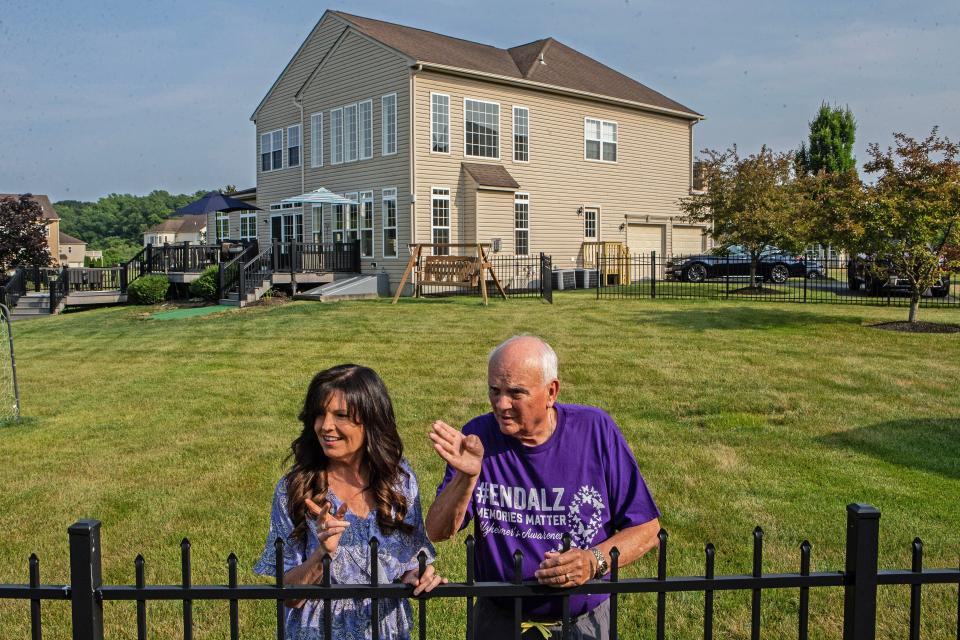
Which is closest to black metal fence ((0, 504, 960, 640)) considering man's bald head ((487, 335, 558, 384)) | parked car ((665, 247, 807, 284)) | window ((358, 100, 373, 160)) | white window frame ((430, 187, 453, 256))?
man's bald head ((487, 335, 558, 384))

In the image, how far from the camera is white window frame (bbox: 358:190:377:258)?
28.7 m

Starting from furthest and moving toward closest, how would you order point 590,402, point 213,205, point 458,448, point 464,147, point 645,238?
point 645,238, point 213,205, point 464,147, point 590,402, point 458,448

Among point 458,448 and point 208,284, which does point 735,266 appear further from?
point 458,448

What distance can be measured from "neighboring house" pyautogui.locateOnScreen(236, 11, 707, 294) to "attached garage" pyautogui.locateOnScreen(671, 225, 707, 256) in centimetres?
13

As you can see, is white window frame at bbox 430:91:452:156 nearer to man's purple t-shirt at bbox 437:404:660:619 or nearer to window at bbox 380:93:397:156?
window at bbox 380:93:397:156

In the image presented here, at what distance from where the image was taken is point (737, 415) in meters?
9.59

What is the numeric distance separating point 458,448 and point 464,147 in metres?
26.4

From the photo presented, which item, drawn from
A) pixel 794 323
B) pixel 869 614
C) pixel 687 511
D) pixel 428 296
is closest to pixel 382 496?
pixel 869 614

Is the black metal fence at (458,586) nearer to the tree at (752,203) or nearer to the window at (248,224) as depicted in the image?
the tree at (752,203)

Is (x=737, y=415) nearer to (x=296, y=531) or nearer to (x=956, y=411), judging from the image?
(x=956, y=411)

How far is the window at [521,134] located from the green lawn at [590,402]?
13.0 meters

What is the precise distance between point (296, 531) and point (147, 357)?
13139 mm

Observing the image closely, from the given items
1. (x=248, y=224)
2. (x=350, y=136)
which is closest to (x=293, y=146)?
(x=350, y=136)

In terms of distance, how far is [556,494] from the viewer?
10.2ft
